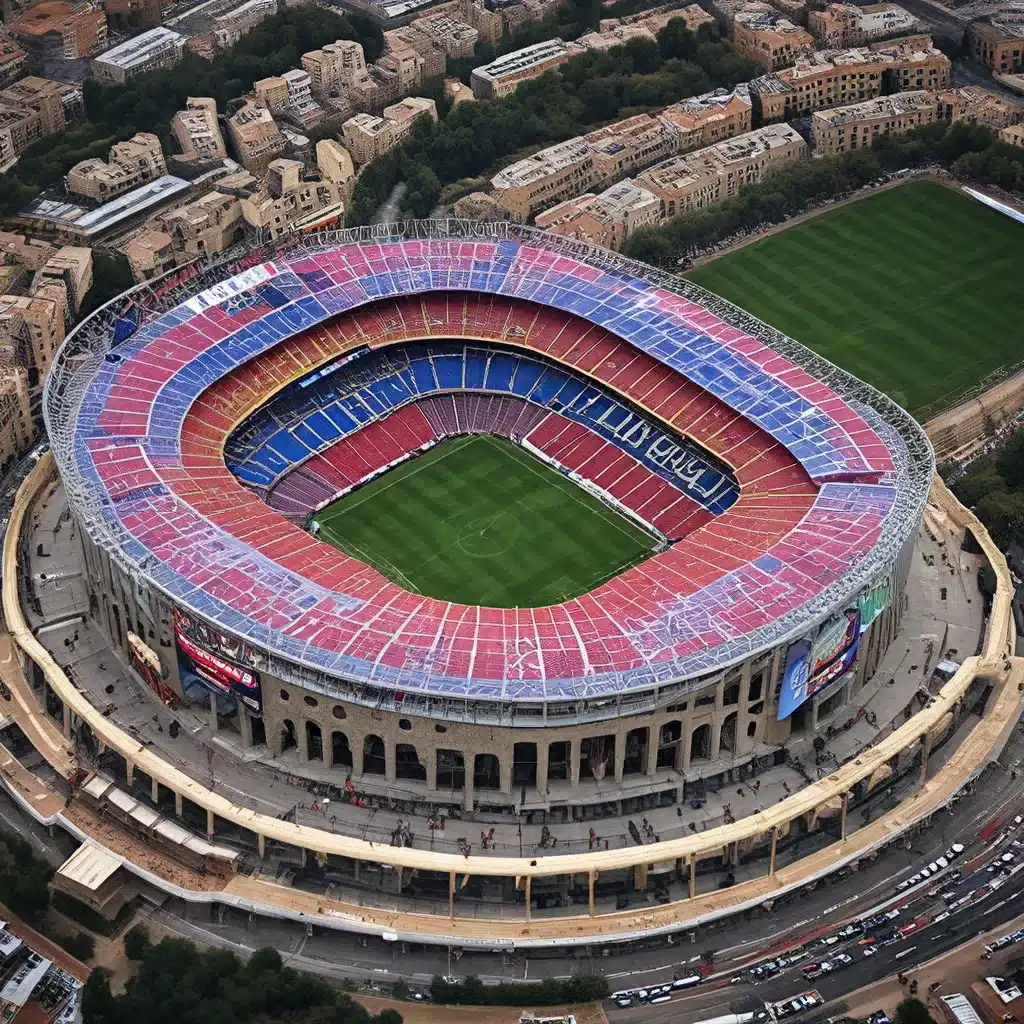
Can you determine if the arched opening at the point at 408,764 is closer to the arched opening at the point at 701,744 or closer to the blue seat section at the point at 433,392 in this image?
the arched opening at the point at 701,744

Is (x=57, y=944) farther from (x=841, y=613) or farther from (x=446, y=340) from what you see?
(x=446, y=340)

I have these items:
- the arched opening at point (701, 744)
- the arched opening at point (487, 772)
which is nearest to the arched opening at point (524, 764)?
the arched opening at point (487, 772)

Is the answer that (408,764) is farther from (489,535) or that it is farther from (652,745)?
(489,535)

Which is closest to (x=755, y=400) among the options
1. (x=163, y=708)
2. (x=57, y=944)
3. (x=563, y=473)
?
(x=563, y=473)

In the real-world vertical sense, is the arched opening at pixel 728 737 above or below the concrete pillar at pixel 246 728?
below

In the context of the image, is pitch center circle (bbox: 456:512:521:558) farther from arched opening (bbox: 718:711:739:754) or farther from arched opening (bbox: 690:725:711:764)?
arched opening (bbox: 718:711:739:754)

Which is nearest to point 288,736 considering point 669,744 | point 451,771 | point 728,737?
point 451,771
